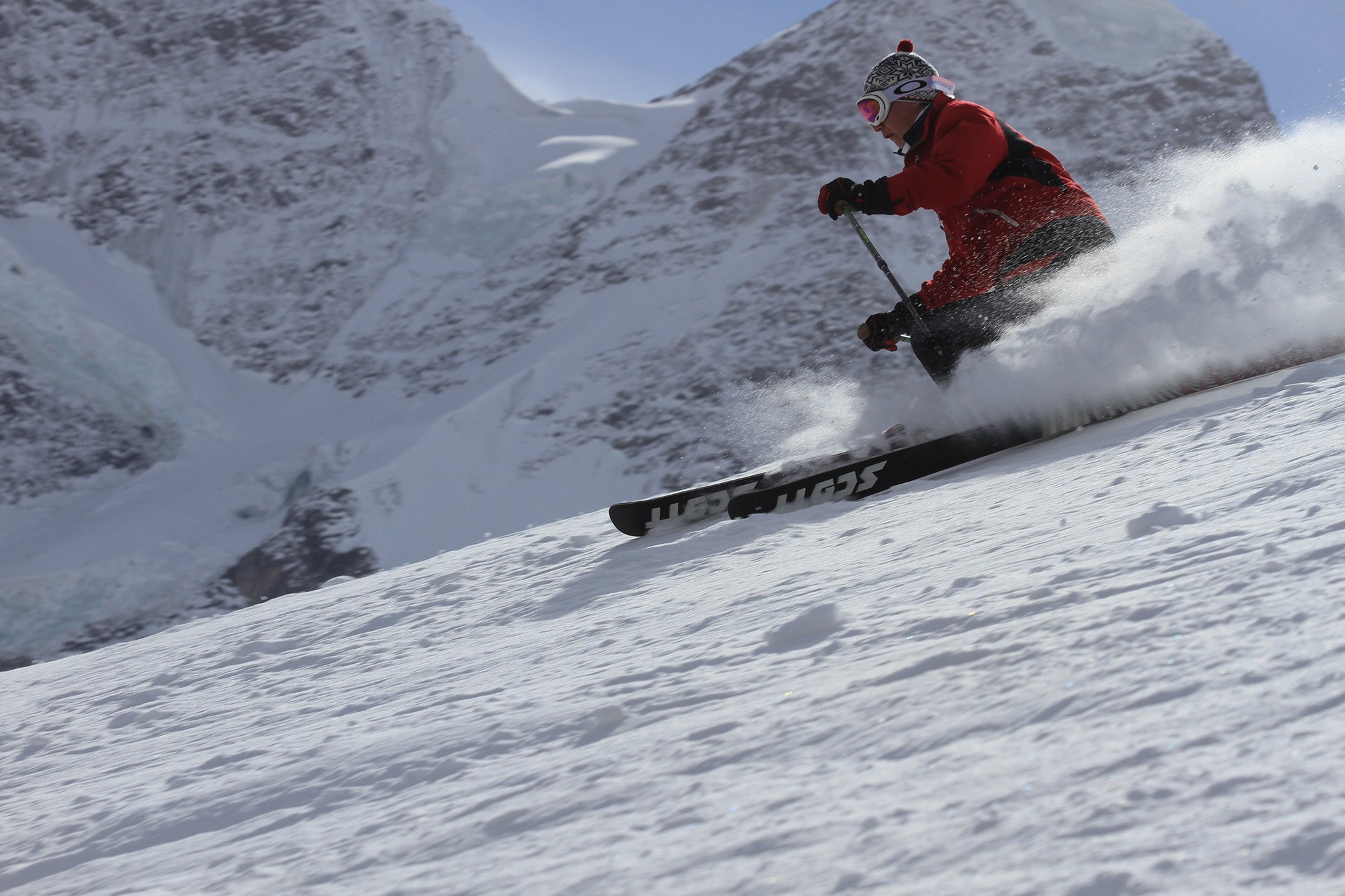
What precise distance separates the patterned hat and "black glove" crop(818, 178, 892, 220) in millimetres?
540

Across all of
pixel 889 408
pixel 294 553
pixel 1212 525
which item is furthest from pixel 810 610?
pixel 294 553

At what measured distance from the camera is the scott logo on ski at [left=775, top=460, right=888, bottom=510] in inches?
174

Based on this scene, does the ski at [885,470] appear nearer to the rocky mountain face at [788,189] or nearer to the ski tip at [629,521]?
the ski tip at [629,521]

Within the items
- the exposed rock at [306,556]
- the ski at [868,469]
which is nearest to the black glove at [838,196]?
the ski at [868,469]

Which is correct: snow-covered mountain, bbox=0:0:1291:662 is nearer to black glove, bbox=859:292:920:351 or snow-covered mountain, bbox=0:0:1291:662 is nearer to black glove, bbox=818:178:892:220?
black glove, bbox=859:292:920:351

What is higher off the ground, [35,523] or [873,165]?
[873,165]

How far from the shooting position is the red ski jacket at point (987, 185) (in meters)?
4.89

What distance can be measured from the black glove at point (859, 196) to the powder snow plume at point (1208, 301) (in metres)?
0.97

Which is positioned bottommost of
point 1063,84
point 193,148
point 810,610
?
point 810,610

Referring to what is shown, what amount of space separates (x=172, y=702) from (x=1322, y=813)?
3.25 m

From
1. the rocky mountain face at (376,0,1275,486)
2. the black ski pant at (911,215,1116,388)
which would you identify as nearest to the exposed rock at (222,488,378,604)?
the rocky mountain face at (376,0,1275,486)

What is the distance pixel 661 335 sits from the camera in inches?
963

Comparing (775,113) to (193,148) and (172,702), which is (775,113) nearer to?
(193,148)

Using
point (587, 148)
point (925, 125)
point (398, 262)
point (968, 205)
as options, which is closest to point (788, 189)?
point (587, 148)
